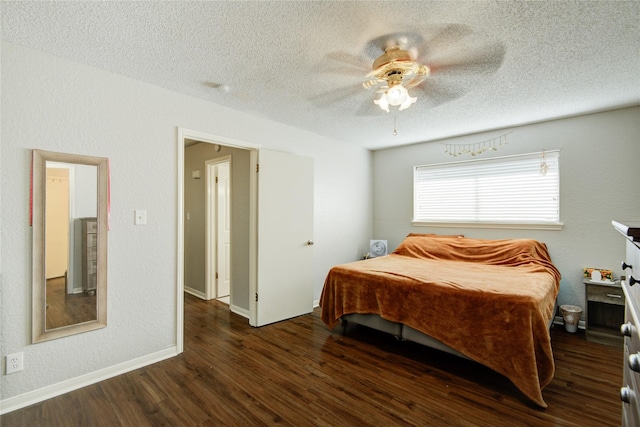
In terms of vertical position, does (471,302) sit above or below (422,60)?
below

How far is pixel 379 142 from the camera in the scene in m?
4.63

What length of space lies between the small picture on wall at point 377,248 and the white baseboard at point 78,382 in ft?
10.3

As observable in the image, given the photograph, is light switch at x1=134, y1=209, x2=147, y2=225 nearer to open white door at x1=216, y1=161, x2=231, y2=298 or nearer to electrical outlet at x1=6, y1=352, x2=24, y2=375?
electrical outlet at x1=6, y1=352, x2=24, y2=375

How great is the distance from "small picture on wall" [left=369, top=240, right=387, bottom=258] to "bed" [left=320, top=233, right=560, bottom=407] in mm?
911

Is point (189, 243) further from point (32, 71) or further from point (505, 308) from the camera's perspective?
point (505, 308)

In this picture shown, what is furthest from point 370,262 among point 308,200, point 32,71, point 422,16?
point 32,71

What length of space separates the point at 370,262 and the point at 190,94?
2.65 meters

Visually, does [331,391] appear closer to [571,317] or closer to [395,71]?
[395,71]

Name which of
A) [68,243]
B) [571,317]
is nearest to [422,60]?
[68,243]

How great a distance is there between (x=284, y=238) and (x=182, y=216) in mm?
1197

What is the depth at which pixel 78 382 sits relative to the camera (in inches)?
85.2

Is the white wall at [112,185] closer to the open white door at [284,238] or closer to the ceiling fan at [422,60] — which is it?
the open white door at [284,238]

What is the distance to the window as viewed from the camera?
3.59 meters

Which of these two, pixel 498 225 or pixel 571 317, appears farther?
pixel 498 225
